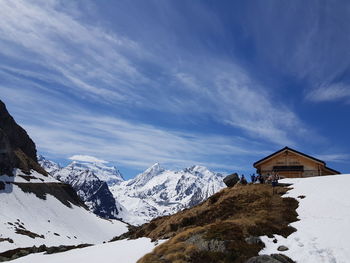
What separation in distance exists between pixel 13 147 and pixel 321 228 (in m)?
158

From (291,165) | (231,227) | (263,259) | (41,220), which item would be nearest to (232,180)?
(291,165)

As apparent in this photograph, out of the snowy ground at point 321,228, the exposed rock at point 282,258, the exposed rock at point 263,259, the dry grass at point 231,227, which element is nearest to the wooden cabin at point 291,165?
the dry grass at point 231,227

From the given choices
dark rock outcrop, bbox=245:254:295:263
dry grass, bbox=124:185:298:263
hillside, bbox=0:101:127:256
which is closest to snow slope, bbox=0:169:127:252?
hillside, bbox=0:101:127:256

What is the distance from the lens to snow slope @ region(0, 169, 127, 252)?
75869 millimetres

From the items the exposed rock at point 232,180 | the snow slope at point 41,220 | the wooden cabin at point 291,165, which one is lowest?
the snow slope at point 41,220

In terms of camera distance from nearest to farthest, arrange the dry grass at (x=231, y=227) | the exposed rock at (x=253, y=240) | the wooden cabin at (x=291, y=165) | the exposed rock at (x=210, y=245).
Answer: the dry grass at (x=231, y=227) → the exposed rock at (x=210, y=245) → the exposed rock at (x=253, y=240) → the wooden cabin at (x=291, y=165)

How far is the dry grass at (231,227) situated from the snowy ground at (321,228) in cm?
98

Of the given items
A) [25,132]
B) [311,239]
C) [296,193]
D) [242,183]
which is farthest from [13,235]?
[25,132]

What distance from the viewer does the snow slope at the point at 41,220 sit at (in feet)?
249

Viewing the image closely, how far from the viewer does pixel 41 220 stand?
96062 mm

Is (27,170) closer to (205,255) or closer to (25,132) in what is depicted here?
(25,132)

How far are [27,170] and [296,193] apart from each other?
125018 millimetres

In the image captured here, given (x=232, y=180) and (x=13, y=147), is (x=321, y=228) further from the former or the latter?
(x=13, y=147)

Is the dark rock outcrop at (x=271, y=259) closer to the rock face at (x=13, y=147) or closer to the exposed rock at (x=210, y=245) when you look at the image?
the exposed rock at (x=210, y=245)
